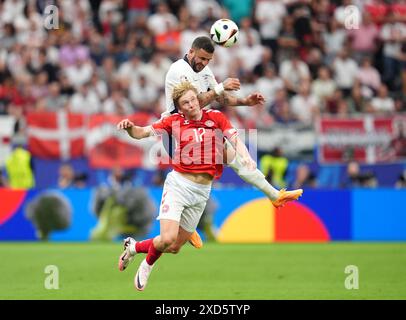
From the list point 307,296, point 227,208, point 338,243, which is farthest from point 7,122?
point 307,296

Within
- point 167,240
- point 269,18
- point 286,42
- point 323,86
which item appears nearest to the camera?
point 167,240

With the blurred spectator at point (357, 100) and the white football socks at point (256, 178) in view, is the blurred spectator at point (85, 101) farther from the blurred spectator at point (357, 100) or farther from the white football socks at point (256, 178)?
the white football socks at point (256, 178)

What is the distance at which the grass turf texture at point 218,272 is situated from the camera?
11.4m

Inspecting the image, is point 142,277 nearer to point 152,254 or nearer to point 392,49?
point 152,254

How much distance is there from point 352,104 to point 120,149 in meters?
5.64

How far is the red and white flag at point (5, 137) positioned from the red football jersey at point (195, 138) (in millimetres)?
10006

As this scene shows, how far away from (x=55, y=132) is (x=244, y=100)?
9.64 meters

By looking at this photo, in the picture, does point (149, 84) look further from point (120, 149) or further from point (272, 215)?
point (272, 215)

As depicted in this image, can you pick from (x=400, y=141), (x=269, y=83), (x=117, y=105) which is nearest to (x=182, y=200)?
(x=400, y=141)

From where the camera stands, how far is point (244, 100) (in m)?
11.4

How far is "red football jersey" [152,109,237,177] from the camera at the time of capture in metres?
10.9

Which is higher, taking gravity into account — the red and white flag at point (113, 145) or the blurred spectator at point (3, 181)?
the red and white flag at point (113, 145)

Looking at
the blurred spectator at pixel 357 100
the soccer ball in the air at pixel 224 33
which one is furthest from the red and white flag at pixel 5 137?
the soccer ball in the air at pixel 224 33

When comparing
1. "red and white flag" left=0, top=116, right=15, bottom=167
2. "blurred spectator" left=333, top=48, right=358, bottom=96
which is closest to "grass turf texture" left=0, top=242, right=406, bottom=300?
"red and white flag" left=0, top=116, right=15, bottom=167
